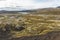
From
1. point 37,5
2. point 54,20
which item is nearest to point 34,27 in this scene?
point 54,20

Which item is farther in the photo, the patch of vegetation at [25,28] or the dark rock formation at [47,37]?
the patch of vegetation at [25,28]

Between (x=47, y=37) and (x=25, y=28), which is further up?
(x=25, y=28)

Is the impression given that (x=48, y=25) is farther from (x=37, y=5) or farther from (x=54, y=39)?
Answer: (x=37, y=5)

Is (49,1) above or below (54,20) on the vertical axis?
above

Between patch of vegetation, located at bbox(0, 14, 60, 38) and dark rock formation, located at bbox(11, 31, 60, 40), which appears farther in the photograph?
patch of vegetation, located at bbox(0, 14, 60, 38)

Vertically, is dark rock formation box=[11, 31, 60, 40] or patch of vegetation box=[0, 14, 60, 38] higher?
patch of vegetation box=[0, 14, 60, 38]

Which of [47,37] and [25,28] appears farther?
[25,28]

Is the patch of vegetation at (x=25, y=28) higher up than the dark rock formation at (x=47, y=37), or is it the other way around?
the patch of vegetation at (x=25, y=28)

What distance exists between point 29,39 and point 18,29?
1531 mm

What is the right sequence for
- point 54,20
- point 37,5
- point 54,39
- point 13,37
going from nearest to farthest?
point 54,39 → point 13,37 → point 54,20 → point 37,5

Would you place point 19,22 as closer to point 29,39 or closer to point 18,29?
point 18,29

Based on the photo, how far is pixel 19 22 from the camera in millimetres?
13766

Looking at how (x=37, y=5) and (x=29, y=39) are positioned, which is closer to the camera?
(x=29, y=39)

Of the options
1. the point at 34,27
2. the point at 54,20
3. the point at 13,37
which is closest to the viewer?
the point at 13,37
